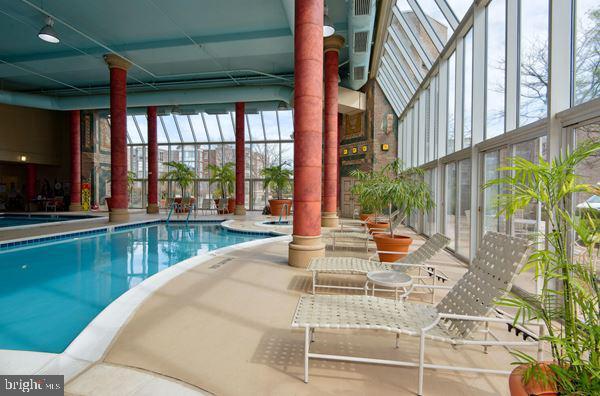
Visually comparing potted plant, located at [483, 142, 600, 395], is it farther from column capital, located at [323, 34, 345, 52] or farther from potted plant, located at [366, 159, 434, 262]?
column capital, located at [323, 34, 345, 52]

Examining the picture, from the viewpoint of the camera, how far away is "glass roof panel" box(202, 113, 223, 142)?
675 inches

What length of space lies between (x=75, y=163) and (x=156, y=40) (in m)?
8.87

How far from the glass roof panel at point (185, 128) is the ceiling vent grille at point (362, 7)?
13.3m

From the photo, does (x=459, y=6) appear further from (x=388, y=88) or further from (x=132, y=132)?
(x=132, y=132)

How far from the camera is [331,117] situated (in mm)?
8586

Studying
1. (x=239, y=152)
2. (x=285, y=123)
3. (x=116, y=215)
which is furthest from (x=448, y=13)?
(x=285, y=123)

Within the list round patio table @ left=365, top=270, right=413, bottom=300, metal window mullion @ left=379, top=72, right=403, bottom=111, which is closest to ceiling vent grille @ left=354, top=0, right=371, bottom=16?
metal window mullion @ left=379, top=72, right=403, bottom=111

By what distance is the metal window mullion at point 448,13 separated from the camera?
554 cm

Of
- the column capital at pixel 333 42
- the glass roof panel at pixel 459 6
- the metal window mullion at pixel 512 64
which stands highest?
the column capital at pixel 333 42

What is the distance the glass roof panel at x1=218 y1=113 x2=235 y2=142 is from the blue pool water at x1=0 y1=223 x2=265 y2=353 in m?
9.03

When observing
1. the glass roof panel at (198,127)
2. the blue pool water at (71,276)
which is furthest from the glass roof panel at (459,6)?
the glass roof panel at (198,127)

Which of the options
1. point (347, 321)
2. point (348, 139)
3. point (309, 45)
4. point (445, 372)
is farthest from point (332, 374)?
point (348, 139)

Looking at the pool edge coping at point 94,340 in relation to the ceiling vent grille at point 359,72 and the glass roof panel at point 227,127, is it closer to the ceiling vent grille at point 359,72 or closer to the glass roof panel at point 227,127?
the ceiling vent grille at point 359,72

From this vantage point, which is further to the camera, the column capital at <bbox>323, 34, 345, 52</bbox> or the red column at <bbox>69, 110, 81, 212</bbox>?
the red column at <bbox>69, 110, 81, 212</bbox>
